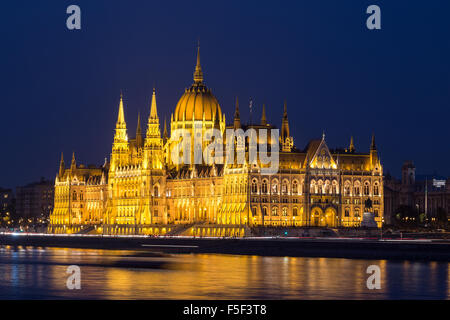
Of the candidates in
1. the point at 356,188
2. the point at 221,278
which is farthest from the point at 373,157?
the point at 221,278

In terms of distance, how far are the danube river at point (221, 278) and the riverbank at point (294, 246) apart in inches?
213

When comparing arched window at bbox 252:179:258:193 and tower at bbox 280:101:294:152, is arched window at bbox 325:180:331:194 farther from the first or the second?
arched window at bbox 252:179:258:193

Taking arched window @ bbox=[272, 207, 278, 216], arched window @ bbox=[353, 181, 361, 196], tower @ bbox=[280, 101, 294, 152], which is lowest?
arched window @ bbox=[272, 207, 278, 216]

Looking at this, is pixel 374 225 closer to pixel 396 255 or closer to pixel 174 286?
pixel 396 255

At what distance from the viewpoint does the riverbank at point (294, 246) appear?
11406 centimetres

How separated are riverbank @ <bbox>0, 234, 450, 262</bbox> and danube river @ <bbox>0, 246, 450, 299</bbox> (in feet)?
17.8

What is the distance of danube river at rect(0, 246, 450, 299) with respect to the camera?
74.8 metres

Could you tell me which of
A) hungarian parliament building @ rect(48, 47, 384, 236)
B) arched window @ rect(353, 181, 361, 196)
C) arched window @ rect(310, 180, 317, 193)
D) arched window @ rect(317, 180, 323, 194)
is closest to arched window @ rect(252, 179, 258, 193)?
hungarian parliament building @ rect(48, 47, 384, 236)

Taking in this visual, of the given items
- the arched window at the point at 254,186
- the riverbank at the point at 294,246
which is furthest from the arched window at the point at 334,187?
the riverbank at the point at 294,246

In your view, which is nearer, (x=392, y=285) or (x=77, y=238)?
(x=392, y=285)

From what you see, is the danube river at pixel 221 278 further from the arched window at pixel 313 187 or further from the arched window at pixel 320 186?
the arched window at pixel 320 186

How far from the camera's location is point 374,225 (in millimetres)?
165875
